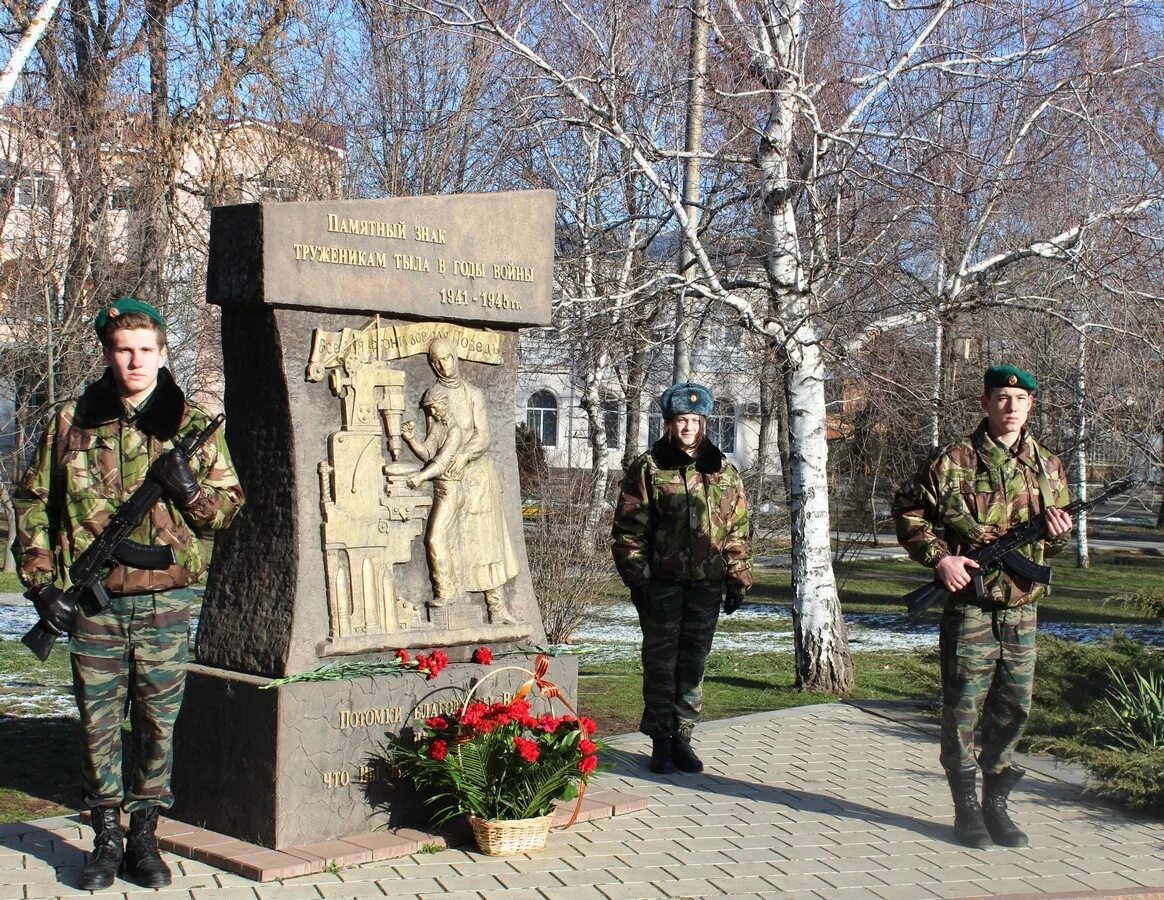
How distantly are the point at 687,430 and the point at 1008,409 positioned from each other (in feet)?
5.76

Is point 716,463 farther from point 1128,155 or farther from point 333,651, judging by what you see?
point 1128,155

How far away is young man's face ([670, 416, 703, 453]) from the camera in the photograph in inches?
288

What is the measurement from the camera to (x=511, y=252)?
22.1 feet

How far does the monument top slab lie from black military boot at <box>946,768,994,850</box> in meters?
2.79

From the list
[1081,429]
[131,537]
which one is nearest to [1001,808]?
[131,537]

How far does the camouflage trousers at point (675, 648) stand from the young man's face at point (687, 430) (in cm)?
71

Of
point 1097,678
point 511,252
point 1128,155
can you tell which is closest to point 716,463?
point 511,252

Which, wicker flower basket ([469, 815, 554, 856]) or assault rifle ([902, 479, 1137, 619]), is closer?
wicker flower basket ([469, 815, 554, 856])

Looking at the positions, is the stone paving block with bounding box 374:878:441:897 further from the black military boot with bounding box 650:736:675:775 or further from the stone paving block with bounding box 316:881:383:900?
the black military boot with bounding box 650:736:675:775

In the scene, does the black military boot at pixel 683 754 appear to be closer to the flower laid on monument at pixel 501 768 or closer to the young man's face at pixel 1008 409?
the flower laid on monument at pixel 501 768

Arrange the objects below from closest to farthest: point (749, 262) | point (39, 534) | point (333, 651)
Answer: point (39, 534) → point (333, 651) → point (749, 262)

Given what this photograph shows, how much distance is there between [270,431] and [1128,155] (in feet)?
23.1

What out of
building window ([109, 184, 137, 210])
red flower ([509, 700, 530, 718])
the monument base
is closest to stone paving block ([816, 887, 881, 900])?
red flower ([509, 700, 530, 718])

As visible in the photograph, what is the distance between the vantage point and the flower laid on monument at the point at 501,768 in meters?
5.84
